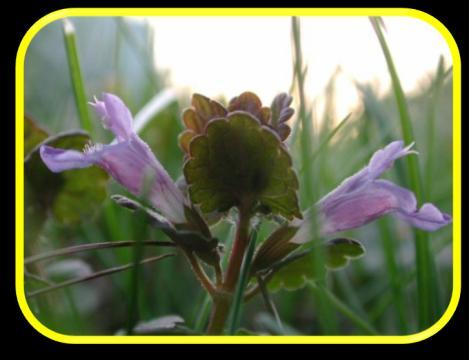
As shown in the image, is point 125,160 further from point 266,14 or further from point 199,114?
point 266,14

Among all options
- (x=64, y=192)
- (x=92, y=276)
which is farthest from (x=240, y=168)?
(x=64, y=192)

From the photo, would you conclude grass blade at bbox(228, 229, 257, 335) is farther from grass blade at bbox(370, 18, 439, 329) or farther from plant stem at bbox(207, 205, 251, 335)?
grass blade at bbox(370, 18, 439, 329)

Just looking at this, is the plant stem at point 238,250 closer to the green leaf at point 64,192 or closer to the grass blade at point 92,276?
the grass blade at point 92,276

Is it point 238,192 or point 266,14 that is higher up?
point 266,14

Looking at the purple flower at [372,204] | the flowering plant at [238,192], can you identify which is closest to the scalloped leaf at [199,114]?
the flowering plant at [238,192]

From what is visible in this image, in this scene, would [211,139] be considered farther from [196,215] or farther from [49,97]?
[49,97]

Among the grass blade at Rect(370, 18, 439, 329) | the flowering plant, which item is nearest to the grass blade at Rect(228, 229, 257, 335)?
the flowering plant

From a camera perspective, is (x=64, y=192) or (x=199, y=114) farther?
(x=64, y=192)
